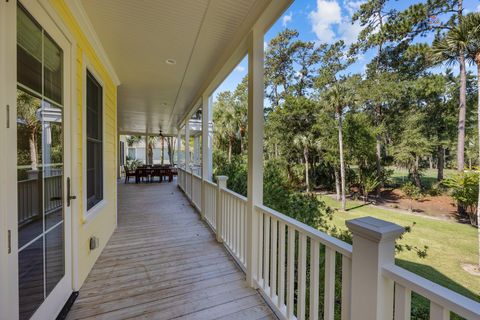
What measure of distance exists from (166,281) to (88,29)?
280 centimetres

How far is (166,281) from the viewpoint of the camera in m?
2.29

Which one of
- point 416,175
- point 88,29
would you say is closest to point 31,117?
point 88,29

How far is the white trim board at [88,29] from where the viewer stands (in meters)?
1.93

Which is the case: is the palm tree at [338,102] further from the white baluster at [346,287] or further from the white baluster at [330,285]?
the white baluster at [346,287]

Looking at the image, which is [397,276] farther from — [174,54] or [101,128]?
[101,128]

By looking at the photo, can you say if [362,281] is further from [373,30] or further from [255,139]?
[373,30]

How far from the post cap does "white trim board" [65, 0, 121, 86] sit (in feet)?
8.94

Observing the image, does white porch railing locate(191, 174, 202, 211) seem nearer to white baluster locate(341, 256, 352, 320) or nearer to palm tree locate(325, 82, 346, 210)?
white baluster locate(341, 256, 352, 320)

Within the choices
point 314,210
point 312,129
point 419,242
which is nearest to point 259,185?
point 314,210

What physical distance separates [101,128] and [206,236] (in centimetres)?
231

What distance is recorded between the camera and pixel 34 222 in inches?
57.1

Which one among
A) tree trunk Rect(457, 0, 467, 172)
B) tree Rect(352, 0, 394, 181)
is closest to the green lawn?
tree trunk Rect(457, 0, 467, 172)

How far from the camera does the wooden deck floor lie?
1848 mm

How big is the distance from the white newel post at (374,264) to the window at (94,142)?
285 cm
